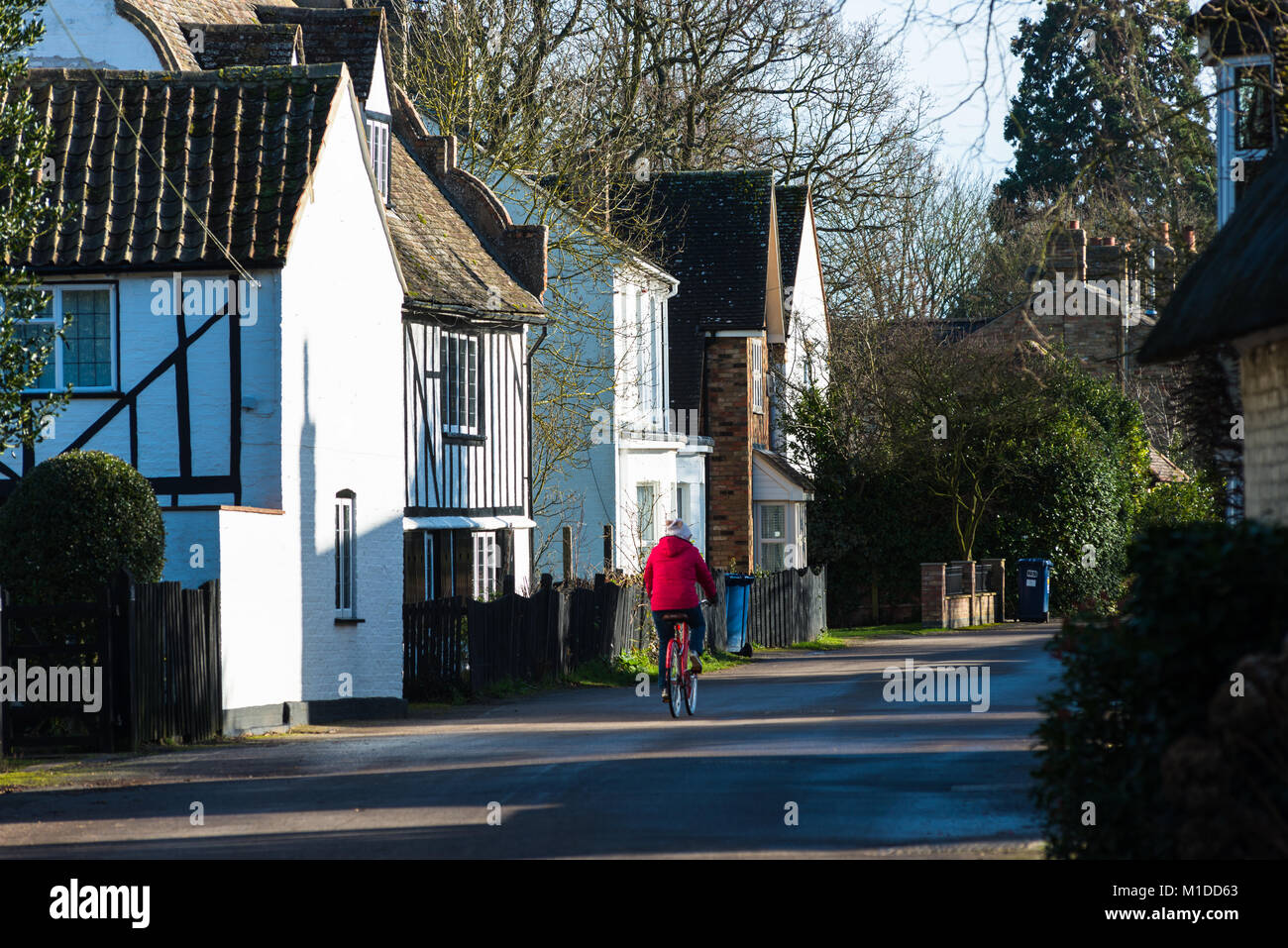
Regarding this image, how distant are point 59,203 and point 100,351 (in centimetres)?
180

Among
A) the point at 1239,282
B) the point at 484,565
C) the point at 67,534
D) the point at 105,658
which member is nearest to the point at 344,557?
the point at 67,534

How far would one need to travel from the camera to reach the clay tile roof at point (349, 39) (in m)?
26.8

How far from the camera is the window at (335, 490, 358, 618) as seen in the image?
21.9m

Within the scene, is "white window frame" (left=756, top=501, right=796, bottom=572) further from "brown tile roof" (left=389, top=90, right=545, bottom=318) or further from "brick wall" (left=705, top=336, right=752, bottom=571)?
"brown tile roof" (left=389, top=90, right=545, bottom=318)

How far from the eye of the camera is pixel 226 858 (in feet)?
32.8

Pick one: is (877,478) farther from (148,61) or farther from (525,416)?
(148,61)

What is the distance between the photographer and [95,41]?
81.6 feet

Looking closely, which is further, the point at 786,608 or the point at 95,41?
the point at 786,608

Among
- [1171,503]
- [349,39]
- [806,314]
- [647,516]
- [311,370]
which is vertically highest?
[349,39]

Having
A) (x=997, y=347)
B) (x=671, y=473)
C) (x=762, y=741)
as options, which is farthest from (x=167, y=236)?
(x=997, y=347)

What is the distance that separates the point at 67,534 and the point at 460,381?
36.1 feet

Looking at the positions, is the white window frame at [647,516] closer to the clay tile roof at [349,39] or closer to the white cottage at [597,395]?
the white cottage at [597,395]

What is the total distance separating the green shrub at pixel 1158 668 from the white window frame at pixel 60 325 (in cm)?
1491

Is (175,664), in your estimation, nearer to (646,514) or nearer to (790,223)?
(646,514)
